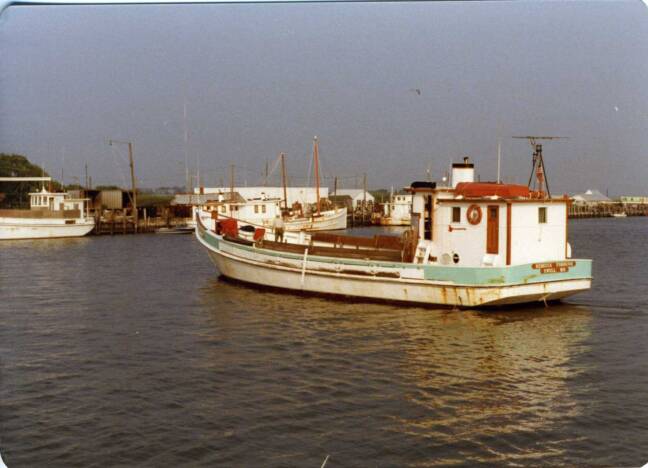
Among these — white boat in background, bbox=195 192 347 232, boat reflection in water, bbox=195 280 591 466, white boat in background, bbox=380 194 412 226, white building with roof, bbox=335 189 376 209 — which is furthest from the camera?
white building with roof, bbox=335 189 376 209

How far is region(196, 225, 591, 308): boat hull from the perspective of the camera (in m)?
21.7

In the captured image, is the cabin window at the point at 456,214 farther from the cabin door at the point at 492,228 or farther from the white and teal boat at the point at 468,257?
the cabin door at the point at 492,228

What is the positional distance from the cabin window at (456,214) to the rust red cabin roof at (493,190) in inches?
19.6

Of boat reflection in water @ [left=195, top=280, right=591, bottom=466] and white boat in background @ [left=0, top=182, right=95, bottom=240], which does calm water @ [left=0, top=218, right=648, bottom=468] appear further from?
white boat in background @ [left=0, top=182, right=95, bottom=240]

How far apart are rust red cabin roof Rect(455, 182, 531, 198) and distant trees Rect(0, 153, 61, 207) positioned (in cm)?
5699

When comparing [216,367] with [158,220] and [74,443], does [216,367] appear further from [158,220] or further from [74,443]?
[158,220]

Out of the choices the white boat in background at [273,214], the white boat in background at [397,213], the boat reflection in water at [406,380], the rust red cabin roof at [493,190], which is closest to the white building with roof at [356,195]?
the white boat in background at [397,213]

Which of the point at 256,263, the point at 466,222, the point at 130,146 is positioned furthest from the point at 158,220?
the point at 466,222

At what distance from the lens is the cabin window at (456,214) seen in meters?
22.6

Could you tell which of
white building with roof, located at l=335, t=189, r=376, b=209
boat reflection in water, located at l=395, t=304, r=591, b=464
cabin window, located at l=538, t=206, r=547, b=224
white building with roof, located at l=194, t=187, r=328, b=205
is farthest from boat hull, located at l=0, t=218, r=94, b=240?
white building with roof, located at l=335, t=189, r=376, b=209

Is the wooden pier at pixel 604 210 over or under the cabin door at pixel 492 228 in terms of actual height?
under

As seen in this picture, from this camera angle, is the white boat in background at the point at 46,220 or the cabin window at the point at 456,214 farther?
the white boat in background at the point at 46,220

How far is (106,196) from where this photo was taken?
272 ft

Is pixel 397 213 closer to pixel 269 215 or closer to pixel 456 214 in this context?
pixel 269 215
